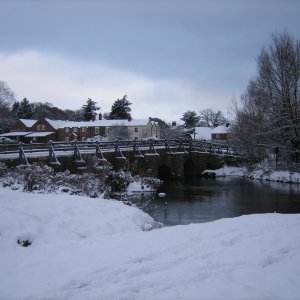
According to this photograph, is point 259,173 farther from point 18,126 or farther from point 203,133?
point 18,126

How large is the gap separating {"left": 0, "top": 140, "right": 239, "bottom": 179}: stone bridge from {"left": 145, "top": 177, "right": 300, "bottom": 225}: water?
13.7ft

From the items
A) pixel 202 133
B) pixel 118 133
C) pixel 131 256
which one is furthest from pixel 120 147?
pixel 202 133

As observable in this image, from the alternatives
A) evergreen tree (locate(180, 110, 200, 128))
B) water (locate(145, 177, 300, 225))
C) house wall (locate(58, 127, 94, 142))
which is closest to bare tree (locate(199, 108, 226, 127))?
evergreen tree (locate(180, 110, 200, 128))

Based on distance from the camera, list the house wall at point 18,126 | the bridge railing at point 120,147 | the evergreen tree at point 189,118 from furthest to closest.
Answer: the evergreen tree at point 189,118
the house wall at point 18,126
the bridge railing at point 120,147

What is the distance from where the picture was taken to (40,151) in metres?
21.2

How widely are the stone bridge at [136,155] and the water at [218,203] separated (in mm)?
4188

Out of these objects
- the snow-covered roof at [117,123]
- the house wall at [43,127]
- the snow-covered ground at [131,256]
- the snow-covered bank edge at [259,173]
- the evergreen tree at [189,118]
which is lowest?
the snow-covered bank edge at [259,173]

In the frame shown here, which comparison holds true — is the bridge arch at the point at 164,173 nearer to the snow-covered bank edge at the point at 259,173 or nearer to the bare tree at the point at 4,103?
the snow-covered bank edge at the point at 259,173

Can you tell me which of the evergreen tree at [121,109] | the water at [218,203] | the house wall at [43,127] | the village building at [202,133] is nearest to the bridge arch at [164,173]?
the water at [218,203]

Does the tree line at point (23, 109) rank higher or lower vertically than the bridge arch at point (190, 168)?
higher

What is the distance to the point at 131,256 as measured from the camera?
688 cm

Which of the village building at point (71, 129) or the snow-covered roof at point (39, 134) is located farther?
the village building at point (71, 129)

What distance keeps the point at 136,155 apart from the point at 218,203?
10017 millimetres

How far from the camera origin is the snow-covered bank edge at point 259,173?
102 ft
